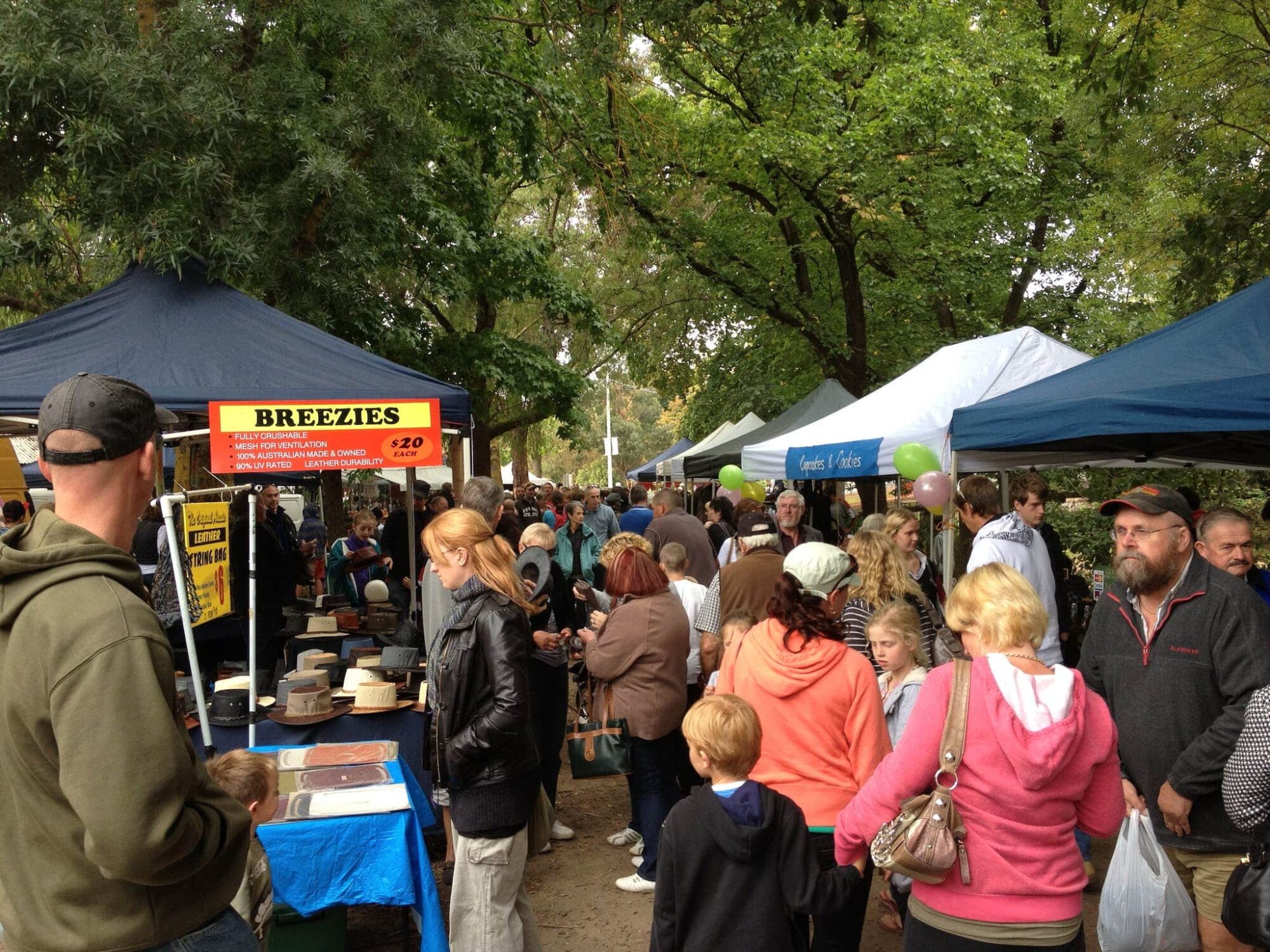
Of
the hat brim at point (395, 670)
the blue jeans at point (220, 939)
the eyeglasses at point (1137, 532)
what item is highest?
the eyeglasses at point (1137, 532)

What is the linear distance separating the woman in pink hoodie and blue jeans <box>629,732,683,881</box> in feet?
8.50

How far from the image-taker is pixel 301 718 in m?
4.96

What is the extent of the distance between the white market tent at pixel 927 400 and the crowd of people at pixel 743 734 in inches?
91.7

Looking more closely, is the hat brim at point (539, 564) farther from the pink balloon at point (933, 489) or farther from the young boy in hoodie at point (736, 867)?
the young boy in hoodie at point (736, 867)

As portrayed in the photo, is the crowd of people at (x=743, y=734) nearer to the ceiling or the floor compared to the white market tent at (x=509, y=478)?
nearer to the floor

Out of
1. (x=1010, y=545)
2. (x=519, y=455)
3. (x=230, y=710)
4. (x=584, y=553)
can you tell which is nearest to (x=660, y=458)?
(x=519, y=455)

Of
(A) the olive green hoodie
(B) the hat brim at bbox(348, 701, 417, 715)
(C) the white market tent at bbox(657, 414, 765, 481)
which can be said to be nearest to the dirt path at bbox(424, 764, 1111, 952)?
(B) the hat brim at bbox(348, 701, 417, 715)

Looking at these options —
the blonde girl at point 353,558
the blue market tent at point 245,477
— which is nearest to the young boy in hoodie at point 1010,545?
the blonde girl at point 353,558

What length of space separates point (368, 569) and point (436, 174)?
533 cm

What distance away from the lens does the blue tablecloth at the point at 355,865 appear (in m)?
3.76

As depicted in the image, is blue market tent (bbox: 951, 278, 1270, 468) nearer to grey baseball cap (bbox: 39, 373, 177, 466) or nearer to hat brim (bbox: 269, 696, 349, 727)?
hat brim (bbox: 269, 696, 349, 727)

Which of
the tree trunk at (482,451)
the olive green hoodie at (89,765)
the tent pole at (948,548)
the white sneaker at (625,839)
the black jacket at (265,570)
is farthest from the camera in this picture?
the tree trunk at (482,451)

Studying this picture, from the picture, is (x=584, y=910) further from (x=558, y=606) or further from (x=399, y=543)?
(x=399, y=543)

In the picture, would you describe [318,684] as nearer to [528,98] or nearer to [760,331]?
[528,98]
